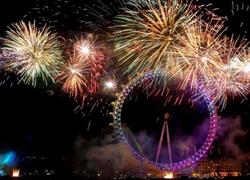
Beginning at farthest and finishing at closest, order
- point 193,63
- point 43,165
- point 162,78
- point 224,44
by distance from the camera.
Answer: point 43,165
point 162,78
point 193,63
point 224,44

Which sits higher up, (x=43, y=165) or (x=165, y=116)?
(x=165, y=116)

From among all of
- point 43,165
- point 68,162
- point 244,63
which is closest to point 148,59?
point 244,63

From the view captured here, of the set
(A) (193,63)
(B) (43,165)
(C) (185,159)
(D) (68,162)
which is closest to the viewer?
(A) (193,63)

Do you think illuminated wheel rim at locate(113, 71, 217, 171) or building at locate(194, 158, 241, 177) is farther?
building at locate(194, 158, 241, 177)

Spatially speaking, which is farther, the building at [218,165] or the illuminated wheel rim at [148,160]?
the building at [218,165]

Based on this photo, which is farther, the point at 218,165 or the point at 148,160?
the point at 218,165

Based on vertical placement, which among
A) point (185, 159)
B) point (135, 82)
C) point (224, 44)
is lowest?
point (185, 159)

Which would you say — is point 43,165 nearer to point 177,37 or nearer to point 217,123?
point 217,123

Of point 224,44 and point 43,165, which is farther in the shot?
point 43,165

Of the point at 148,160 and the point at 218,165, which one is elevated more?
the point at 218,165
